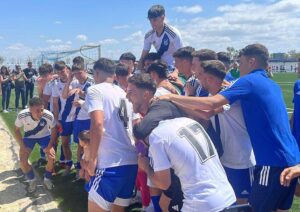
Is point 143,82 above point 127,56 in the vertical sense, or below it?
below

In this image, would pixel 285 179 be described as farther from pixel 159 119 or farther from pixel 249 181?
pixel 159 119

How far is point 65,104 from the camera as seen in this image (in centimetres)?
732

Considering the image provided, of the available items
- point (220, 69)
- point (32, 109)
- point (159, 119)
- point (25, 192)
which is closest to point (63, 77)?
point (32, 109)

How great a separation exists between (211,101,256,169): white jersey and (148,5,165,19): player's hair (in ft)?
7.84

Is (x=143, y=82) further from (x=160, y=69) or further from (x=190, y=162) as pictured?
(x=160, y=69)

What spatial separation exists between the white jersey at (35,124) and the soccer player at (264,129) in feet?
13.6

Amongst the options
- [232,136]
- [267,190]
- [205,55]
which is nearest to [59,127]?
[205,55]

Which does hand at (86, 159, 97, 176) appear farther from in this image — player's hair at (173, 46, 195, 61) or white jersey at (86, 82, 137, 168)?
player's hair at (173, 46, 195, 61)

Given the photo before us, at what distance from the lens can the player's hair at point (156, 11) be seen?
18.1 feet

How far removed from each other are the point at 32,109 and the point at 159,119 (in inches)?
171

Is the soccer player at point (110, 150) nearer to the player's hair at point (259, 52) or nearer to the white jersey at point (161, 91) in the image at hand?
the white jersey at point (161, 91)

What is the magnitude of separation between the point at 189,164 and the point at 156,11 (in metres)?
3.37

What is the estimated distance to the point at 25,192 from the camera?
21.4 ft

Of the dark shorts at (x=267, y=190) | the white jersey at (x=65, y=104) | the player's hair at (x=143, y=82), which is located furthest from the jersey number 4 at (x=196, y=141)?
the white jersey at (x=65, y=104)
